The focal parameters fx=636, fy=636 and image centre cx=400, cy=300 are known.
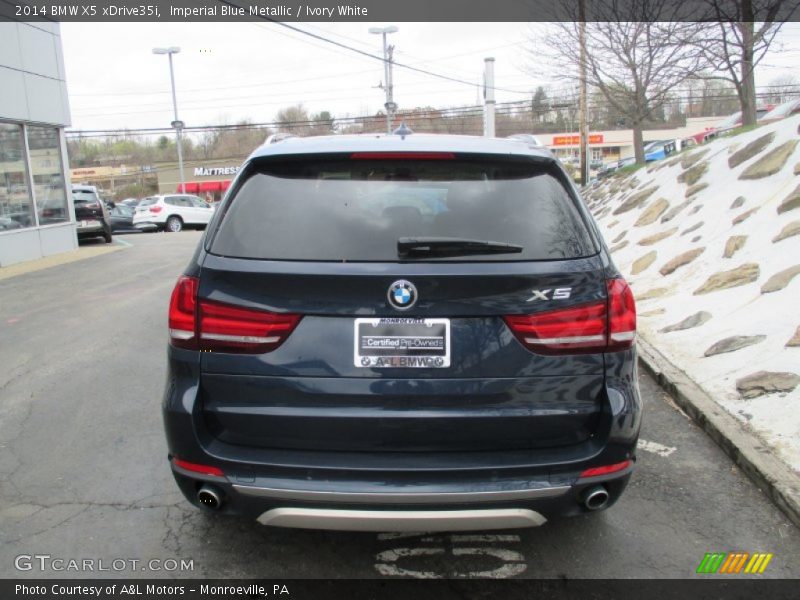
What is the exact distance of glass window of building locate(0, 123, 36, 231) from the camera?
45.2 feet

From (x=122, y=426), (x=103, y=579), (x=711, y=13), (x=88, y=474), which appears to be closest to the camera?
(x=103, y=579)

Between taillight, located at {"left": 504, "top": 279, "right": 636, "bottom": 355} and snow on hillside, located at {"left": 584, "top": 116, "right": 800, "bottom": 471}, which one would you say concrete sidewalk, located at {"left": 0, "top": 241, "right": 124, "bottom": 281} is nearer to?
snow on hillside, located at {"left": 584, "top": 116, "right": 800, "bottom": 471}

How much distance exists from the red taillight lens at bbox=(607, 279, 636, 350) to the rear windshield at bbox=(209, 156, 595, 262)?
188 millimetres

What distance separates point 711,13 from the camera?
1123 centimetres

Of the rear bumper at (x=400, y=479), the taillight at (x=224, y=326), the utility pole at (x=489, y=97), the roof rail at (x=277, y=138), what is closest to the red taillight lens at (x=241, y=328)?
the taillight at (x=224, y=326)

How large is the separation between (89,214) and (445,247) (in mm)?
18120

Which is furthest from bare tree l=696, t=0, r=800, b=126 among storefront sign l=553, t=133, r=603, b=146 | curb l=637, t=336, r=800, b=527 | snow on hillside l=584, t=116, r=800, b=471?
storefront sign l=553, t=133, r=603, b=146

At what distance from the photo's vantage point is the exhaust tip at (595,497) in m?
2.50

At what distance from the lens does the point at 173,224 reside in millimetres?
26672

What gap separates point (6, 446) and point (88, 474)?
34.7 inches

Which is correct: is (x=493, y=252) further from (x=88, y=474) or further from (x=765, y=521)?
(x=88, y=474)

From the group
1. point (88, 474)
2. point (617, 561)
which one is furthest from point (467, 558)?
point (88, 474)

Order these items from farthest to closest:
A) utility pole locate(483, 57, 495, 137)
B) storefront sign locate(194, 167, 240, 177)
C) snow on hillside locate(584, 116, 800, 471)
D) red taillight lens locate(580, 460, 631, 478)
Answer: storefront sign locate(194, 167, 240, 177) < utility pole locate(483, 57, 495, 137) < snow on hillside locate(584, 116, 800, 471) < red taillight lens locate(580, 460, 631, 478)

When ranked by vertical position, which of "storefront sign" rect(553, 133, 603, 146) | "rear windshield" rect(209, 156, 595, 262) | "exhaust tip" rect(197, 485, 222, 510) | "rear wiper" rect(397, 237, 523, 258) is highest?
"storefront sign" rect(553, 133, 603, 146)
